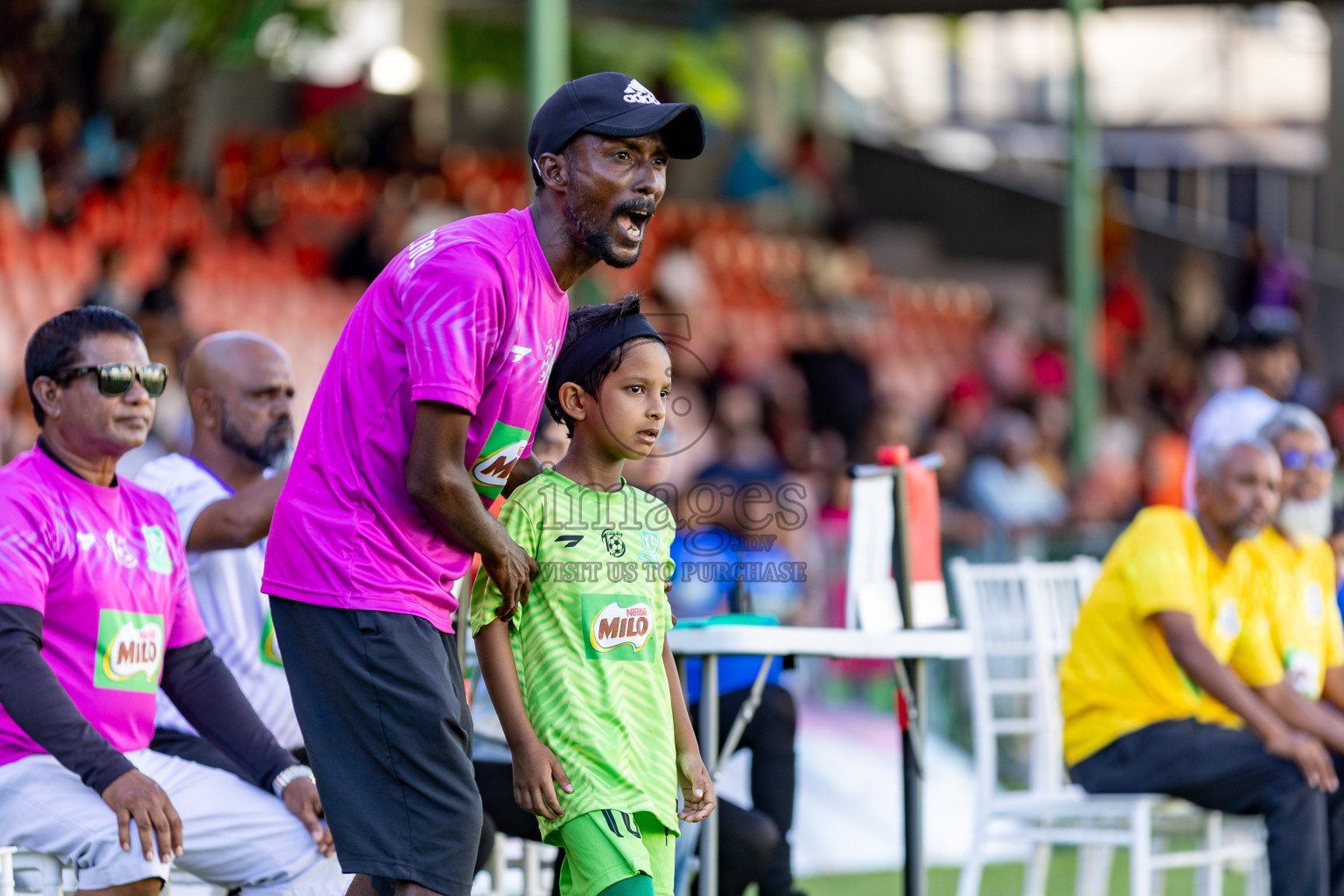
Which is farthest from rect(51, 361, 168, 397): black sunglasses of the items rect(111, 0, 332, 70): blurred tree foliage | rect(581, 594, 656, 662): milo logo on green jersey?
rect(111, 0, 332, 70): blurred tree foliage

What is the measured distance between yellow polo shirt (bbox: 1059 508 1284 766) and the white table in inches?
42.0

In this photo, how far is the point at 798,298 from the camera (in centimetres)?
1477

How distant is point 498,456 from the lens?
2.93m

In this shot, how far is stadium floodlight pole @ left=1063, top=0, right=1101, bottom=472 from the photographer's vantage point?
10.9 meters

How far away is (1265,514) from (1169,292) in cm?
1307

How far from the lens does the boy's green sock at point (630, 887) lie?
125 inches

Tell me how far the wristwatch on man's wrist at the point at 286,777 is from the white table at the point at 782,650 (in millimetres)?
823

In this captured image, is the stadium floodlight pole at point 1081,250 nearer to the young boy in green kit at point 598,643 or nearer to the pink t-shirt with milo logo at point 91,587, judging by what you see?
the young boy in green kit at point 598,643

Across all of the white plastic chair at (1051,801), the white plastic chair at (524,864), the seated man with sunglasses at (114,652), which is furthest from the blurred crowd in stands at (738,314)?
the seated man with sunglasses at (114,652)

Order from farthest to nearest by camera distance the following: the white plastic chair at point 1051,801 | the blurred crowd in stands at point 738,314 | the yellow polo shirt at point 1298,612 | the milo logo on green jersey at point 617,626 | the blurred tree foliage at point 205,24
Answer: the blurred tree foliage at point 205,24
the blurred crowd in stands at point 738,314
the yellow polo shirt at point 1298,612
the white plastic chair at point 1051,801
the milo logo on green jersey at point 617,626

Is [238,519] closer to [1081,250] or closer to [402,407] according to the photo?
[402,407]

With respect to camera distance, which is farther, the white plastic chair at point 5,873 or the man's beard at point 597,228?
the white plastic chair at point 5,873

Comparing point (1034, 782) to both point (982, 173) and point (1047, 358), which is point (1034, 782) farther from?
point (982, 173)

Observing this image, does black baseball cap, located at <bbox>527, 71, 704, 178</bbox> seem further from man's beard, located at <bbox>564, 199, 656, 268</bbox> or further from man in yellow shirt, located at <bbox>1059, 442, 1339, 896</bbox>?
man in yellow shirt, located at <bbox>1059, 442, 1339, 896</bbox>
